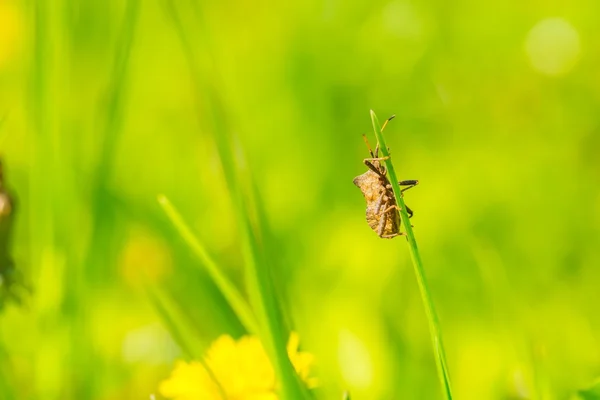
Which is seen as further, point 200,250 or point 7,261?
point 7,261

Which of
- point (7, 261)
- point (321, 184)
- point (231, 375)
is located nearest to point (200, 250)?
point (231, 375)

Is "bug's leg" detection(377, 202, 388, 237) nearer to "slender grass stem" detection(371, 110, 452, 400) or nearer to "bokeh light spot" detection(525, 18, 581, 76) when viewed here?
"slender grass stem" detection(371, 110, 452, 400)

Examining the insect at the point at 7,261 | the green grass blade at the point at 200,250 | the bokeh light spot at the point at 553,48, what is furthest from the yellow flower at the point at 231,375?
the bokeh light spot at the point at 553,48

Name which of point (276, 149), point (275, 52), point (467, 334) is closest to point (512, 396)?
point (467, 334)

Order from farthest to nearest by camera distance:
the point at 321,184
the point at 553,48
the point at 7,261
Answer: the point at 553,48 → the point at 321,184 → the point at 7,261

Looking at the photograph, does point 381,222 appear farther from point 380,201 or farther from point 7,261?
point 7,261

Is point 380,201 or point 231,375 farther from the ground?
point 380,201

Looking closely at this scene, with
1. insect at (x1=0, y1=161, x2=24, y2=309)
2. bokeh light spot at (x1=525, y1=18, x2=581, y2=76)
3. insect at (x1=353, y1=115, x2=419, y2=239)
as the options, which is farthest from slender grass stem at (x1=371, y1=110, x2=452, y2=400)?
bokeh light spot at (x1=525, y1=18, x2=581, y2=76)

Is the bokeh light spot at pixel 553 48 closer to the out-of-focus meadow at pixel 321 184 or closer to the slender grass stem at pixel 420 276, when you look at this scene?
the out-of-focus meadow at pixel 321 184
